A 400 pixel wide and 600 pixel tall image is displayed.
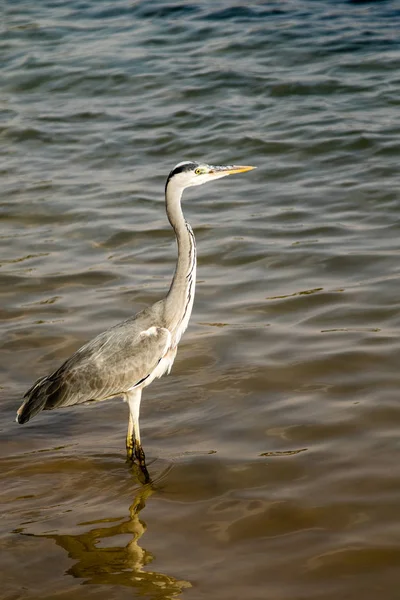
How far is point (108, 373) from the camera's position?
621 cm

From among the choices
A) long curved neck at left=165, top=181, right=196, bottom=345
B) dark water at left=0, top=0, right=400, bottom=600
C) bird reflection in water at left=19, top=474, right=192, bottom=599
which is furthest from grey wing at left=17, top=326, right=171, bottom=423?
bird reflection in water at left=19, top=474, right=192, bottom=599

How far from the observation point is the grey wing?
6184mm

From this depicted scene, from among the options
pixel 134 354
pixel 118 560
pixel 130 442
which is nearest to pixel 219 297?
pixel 134 354

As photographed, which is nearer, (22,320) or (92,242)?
(22,320)

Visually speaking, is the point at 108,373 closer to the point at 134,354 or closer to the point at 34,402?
the point at 134,354

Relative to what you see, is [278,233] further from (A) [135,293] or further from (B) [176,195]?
(B) [176,195]

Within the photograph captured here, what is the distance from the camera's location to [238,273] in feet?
29.2

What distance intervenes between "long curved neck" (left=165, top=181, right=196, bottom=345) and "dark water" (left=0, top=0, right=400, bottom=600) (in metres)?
0.75

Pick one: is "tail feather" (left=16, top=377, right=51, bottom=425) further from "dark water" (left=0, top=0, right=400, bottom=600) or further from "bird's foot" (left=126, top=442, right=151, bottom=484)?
"bird's foot" (left=126, top=442, right=151, bottom=484)

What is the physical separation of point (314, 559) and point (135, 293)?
407 centimetres

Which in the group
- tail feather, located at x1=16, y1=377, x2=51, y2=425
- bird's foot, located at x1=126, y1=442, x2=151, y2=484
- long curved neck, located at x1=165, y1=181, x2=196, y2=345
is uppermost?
long curved neck, located at x1=165, y1=181, x2=196, y2=345

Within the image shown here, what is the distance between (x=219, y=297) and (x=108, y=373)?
7.99 feet

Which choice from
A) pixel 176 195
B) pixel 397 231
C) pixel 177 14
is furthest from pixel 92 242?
pixel 177 14

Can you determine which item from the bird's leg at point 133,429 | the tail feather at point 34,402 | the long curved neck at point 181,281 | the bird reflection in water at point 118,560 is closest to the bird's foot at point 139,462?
the bird's leg at point 133,429
